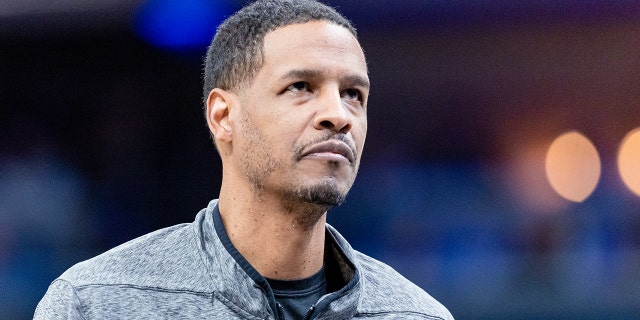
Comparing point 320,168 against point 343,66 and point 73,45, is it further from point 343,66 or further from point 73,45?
point 73,45

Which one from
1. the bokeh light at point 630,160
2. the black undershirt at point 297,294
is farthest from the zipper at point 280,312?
the bokeh light at point 630,160

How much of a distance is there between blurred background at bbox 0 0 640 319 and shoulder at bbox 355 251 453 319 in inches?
143

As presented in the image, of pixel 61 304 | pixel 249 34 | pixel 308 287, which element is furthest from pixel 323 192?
pixel 61 304

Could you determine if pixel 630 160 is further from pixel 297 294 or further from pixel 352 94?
pixel 297 294

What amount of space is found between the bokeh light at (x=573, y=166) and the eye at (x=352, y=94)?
434cm

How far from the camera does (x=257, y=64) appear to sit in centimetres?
209

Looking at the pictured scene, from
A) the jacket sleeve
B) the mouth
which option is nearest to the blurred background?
the mouth

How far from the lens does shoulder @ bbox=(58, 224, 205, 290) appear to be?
6.34 feet

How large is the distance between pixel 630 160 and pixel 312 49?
487 cm

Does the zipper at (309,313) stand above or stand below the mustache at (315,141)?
below

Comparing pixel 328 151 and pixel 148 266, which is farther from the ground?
pixel 328 151

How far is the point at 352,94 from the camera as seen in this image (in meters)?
2.12

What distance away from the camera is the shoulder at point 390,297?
6.98 feet

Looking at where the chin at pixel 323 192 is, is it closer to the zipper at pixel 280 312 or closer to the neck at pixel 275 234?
the neck at pixel 275 234
